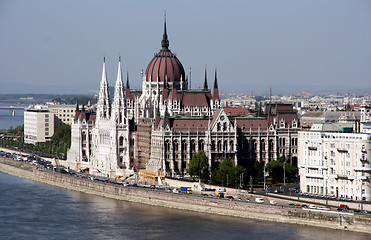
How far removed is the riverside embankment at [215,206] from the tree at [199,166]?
37.6 feet

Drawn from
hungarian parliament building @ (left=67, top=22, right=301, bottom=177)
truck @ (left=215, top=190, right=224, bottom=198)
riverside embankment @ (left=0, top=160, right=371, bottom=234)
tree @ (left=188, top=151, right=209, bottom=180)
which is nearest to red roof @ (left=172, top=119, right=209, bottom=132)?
hungarian parliament building @ (left=67, top=22, right=301, bottom=177)

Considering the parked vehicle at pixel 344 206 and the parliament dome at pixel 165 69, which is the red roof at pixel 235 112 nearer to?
the parliament dome at pixel 165 69

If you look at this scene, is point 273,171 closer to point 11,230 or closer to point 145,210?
point 145,210

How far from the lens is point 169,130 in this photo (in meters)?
147

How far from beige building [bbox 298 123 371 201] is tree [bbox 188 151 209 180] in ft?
73.2

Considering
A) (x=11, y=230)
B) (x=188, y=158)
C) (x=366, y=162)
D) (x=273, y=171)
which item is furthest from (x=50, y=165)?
(x=366, y=162)

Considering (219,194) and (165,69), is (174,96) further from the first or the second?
(219,194)

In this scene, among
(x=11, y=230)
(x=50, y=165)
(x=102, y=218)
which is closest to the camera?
(x=11, y=230)

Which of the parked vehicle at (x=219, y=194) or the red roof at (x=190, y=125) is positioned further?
the red roof at (x=190, y=125)

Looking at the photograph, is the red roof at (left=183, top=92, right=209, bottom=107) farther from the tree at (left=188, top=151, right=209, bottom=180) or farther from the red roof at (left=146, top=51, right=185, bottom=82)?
the tree at (left=188, top=151, right=209, bottom=180)

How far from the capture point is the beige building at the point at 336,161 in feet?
365

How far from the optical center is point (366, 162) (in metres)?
111

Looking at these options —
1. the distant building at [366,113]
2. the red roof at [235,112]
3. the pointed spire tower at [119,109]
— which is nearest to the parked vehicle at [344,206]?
the distant building at [366,113]

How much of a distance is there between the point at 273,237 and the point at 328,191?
17.3 metres
